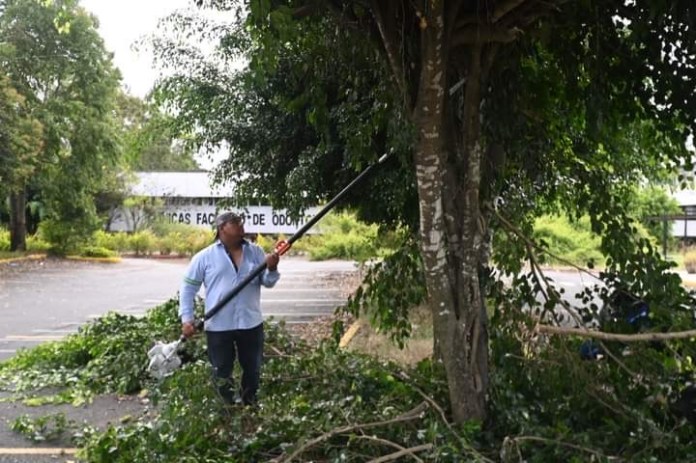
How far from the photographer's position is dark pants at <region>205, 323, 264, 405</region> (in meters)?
5.09

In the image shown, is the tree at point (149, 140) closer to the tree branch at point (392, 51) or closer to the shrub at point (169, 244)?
the shrub at point (169, 244)

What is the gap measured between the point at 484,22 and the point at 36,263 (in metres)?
25.9

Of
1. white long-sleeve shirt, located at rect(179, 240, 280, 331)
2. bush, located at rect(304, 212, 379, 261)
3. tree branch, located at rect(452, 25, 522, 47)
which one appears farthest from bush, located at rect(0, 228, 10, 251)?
tree branch, located at rect(452, 25, 522, 47)

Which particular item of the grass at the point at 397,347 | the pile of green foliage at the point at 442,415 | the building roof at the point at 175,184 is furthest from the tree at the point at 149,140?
the pile of green foliage at the point at 442,415

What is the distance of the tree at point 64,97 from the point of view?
83.3 feet

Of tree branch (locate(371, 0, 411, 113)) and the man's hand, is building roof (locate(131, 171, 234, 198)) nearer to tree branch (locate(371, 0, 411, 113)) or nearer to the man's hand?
the man's hand

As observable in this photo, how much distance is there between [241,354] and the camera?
5.20 meters

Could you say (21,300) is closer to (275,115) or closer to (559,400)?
(275,115)

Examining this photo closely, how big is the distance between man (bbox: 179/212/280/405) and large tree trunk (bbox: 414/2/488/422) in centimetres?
151

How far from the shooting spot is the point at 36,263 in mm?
26547

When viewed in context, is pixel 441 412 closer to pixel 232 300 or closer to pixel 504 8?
pixel 232 300

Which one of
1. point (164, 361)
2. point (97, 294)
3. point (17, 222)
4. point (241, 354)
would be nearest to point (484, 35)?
point (241, 354)

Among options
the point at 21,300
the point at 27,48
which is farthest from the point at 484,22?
the point at 27,48

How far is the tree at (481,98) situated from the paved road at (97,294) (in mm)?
7279
